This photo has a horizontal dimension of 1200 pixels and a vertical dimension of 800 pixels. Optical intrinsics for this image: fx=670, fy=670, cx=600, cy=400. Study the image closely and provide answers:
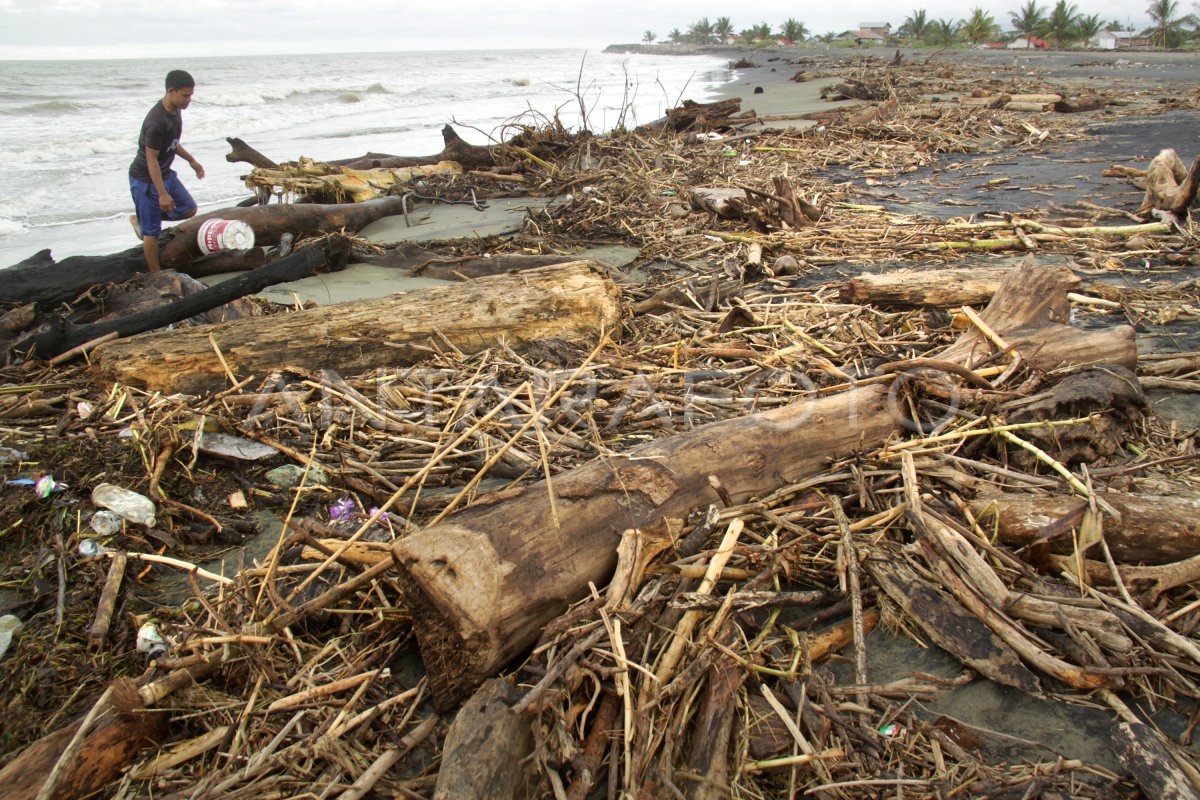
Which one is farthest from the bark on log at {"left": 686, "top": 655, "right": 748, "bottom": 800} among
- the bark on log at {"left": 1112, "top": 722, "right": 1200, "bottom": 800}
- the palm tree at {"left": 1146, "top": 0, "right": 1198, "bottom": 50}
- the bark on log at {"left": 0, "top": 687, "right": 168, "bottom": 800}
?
the palm tree at {"left": 1146, "top": 0, "right": 1198, "bottom": 50}

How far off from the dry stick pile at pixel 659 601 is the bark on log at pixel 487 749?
7 cm

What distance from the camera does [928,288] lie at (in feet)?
13.9

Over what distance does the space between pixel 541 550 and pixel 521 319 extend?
90.5 inches

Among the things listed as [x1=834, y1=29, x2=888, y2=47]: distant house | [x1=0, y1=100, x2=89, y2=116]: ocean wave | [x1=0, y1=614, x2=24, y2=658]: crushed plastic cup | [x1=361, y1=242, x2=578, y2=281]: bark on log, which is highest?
[x1=834, y1=29, x2=888, y2=47]: distant house

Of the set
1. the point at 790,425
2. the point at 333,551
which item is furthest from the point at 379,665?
the point at 790,425

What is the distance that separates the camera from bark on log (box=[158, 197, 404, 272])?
21.9ft

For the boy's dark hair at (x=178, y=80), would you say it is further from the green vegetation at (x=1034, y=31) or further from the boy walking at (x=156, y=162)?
the green vegetation at (x=1034, y=31)

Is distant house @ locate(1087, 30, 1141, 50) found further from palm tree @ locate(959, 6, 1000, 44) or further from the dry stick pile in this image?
the dry stick pile

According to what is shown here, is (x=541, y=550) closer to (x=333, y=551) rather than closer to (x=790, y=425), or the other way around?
(x=333, y=551)

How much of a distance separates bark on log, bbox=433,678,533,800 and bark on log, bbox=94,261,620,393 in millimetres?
2546

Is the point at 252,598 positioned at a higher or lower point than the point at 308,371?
lower

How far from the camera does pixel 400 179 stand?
→ 10062mm

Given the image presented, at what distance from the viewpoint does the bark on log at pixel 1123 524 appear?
208cm

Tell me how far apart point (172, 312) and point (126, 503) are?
7.07 ft
